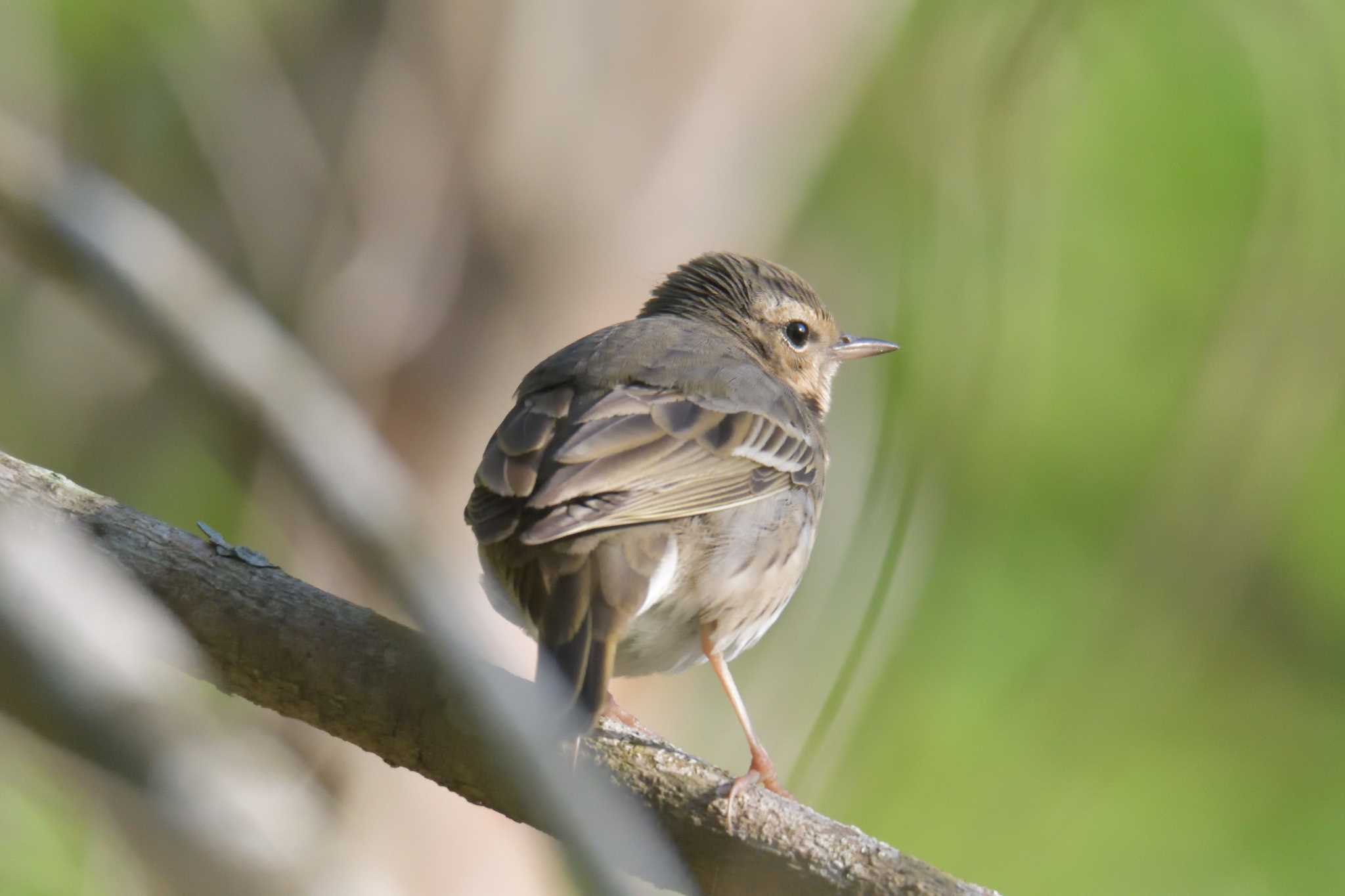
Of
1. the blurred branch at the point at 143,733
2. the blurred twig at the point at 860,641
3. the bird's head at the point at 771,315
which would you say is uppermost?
the bird's head at the point at 771,315

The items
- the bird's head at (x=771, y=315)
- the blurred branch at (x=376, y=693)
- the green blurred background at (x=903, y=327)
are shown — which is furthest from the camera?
the green blurred background at (x=903, y=327)

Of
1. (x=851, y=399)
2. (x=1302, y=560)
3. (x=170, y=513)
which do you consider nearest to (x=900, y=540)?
(x=851, y=399)

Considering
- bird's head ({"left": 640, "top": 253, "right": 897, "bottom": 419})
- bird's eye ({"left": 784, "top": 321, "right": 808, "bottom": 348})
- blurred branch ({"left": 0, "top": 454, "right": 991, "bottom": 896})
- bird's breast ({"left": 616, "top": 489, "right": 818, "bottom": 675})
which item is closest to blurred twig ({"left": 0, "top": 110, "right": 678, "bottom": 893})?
blurred branch ({"left": 0, "top": 454, "right": 991, "bottom": 896})

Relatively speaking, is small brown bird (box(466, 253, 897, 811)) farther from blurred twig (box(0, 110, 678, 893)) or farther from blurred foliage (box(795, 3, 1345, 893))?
blurred foliage (box(795, 3, 1345, 893))

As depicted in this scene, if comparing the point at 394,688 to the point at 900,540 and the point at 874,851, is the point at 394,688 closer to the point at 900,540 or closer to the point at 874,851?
the point at 874,851

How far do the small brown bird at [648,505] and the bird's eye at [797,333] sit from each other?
1.03 feet

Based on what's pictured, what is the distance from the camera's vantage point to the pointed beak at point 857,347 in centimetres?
545

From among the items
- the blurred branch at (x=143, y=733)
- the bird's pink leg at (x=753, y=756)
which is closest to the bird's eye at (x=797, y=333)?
the bird's pink leg at (x=753, y=756)

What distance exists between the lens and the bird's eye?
5.35m

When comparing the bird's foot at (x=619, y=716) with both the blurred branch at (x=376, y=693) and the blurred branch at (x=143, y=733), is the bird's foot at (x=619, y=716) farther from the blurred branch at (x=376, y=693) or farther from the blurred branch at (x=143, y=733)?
the blurred branch at (x=143, y=733)

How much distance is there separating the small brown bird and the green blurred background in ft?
4.96

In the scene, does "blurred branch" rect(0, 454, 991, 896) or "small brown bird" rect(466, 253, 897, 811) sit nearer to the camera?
"blurred branch" rect(0, 454, 991, 896)

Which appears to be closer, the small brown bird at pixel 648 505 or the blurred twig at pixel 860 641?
the small brown bird at pixel 648 505

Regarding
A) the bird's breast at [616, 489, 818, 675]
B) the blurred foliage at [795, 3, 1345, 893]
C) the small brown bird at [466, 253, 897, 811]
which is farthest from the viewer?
the blurred foliage at [795, 3, 1345, 893]
